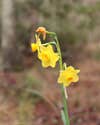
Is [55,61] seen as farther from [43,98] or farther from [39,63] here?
[39,63]

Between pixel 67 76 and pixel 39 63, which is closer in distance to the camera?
pixel 67 76

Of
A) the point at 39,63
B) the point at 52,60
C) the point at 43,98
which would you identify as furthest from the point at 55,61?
the point at 39,63

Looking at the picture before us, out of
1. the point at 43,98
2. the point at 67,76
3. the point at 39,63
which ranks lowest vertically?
the point at 39,63

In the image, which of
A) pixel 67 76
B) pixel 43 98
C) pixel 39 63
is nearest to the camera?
pixel 67 76

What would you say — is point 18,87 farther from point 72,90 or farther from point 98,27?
point 98,27

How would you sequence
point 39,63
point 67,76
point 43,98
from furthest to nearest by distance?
point 39,63, point 43,98, point 67,76

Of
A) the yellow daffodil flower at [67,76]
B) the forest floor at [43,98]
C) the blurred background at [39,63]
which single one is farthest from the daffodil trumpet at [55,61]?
the blurred background at [39,63]

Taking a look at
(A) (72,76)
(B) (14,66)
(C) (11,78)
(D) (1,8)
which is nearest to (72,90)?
(C) (11,78)

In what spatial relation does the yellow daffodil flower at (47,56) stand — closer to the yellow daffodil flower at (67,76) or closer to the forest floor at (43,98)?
the yellow daffodil flower at (67,76)
